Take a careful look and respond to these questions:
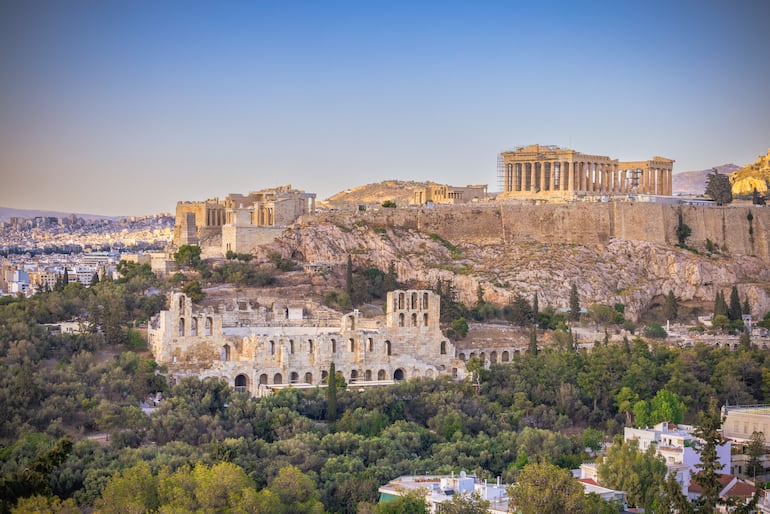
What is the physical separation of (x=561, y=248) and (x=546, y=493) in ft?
108

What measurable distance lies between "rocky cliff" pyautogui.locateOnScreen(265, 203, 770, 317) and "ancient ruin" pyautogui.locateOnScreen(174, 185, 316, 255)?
135cm

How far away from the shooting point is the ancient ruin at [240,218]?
60656mm

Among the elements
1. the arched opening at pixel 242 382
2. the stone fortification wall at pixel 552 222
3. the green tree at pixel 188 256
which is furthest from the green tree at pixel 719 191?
the arched opening at pixel 242 382

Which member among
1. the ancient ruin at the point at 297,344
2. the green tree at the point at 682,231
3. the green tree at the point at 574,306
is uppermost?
the green tree at the point at 682,231

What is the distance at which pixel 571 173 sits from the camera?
73.5 metres

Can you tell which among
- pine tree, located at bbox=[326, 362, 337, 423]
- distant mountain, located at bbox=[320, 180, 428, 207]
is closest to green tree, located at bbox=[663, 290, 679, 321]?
pine tree, located at bbox=[326, 362, 337, 423]

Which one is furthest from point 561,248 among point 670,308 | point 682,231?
point 670,308

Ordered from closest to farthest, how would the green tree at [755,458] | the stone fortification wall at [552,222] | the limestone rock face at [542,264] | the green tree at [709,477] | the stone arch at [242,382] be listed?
the green tree at [709,477] < the green tree at [755,458] < the stone arch at [242,382] < the limestone rock face at [542,264] < the stone fortification wall at [552,222]

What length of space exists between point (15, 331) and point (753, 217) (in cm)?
4026

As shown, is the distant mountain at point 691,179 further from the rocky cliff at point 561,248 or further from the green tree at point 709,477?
the green tree at point 709,477

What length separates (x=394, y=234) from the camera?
210ft

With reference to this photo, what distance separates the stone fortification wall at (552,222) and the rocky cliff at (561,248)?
5 cm

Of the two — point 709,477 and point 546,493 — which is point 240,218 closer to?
point 546,493

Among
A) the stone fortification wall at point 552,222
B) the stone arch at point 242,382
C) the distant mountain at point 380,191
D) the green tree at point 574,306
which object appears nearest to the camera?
the stone arch at point 242,382
